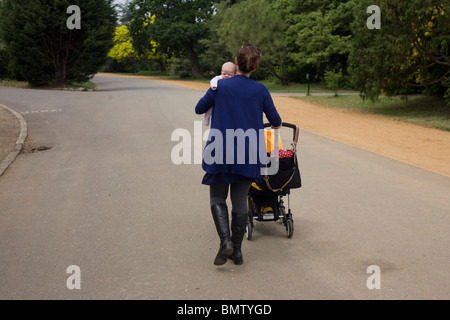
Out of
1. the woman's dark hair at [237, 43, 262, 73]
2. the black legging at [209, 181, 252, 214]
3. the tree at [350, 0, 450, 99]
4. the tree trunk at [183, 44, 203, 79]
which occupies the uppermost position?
the tree trunk at [183, 44, 203, 79]

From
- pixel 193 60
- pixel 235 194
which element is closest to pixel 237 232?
pixel 235 194

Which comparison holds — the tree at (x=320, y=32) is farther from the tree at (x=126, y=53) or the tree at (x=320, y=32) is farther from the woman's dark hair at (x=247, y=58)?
the tree at (x=126, y=53)

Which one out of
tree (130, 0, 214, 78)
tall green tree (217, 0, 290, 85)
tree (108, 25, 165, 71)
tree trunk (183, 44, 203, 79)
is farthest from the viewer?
tree (108, 25, 165, 71)

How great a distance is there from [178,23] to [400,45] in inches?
1503

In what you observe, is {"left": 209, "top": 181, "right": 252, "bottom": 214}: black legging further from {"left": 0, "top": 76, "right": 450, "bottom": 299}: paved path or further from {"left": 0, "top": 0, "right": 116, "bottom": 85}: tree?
{"left": 0, "top": 0, "right": 116, "bottom": 85}: tree

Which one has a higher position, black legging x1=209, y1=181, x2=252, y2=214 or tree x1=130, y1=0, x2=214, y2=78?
tree x1=130, y1=0, x2=214, y2=78

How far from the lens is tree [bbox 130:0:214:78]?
172 ft

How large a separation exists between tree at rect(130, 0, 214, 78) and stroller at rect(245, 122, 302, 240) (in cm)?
Answer: 4902

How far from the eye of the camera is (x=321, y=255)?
4652 mm

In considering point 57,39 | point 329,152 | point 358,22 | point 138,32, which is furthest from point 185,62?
point 329,152

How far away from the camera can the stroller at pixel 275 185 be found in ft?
16.0

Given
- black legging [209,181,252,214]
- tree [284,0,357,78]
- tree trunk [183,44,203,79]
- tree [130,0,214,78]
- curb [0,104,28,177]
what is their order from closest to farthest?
black legging [209,181,252,214]
curb [0,104,28,177]
tree [284,0,357,78]
tree [130,0,214,78]
tree trunk [183,44,203,79]

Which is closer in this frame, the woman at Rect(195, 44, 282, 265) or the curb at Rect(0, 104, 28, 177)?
the woman at Rect(195, 44, 282, 265)

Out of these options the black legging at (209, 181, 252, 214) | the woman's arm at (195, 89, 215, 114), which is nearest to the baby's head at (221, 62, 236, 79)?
the woman's arm at (195, 89, 215, 114)
